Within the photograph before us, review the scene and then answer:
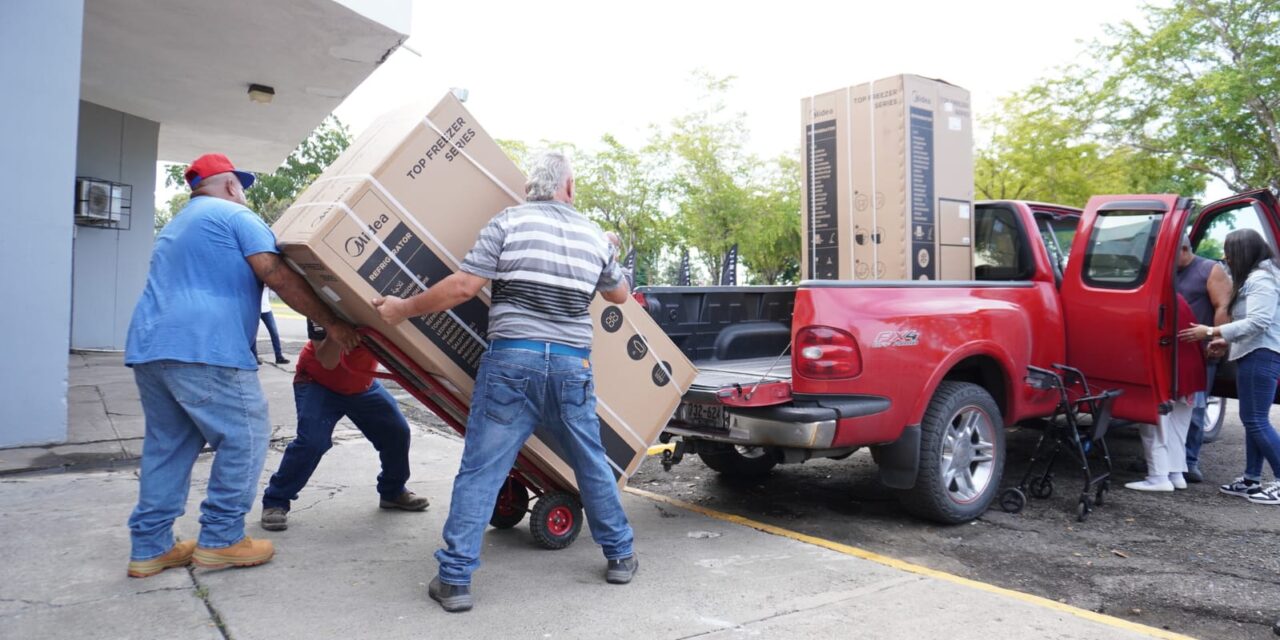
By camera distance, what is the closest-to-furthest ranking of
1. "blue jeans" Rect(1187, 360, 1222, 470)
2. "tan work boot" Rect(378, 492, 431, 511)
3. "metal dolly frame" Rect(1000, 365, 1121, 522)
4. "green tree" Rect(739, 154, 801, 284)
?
"tan work boot" Rect(378, 492, 431, 511) → "metal dolly frame" Rect(1000, 365, 1121, 522) → "blue jeans" Rect(1187, 360, 1222, 470) → "green tree" Rect(739, 154, 801, 284)

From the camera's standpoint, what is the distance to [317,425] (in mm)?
4133

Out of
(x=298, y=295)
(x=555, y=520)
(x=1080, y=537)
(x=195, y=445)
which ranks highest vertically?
(x=298, y=295)

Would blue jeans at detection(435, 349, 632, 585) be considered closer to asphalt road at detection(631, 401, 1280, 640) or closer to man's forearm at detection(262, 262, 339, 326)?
man's forearm at detection(262, 262, 339, 326)

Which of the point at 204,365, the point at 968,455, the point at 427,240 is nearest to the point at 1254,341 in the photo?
the point at 968,455

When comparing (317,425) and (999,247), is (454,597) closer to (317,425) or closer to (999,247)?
(317,425)

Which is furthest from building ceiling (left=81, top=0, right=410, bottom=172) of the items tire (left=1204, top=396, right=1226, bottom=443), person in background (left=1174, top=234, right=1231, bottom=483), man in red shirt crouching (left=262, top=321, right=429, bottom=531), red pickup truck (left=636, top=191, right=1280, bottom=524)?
tire (left=1204, top=396, right=1226, bottom=443)

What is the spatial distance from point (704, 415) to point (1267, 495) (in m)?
3.86

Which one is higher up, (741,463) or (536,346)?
(536,346)

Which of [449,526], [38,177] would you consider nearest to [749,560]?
[449,526]

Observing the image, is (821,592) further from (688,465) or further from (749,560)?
(688,465)

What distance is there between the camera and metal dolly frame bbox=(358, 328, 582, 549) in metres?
3.73

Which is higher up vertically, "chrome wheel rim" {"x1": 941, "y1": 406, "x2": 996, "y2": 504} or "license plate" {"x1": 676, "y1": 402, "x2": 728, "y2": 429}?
"license plate" {"x1": 676, "y1": 402, "x2": 728, "y2": 429}

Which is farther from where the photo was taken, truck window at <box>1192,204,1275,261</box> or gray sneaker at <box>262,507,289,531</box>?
truck window at <box>1192,204,1275,261</box>

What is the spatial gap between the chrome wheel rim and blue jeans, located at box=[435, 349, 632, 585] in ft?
7.26
